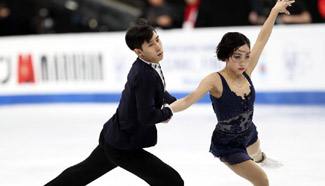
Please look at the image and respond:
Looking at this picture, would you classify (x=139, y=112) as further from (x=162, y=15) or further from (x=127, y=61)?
(x=162, y=15)

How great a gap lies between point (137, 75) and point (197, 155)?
2.59 m

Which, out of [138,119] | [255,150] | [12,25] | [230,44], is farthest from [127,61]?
[138,119]

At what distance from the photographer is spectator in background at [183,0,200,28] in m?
9.52

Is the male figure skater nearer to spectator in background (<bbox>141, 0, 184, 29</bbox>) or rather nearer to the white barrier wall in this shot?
the white barrier wall

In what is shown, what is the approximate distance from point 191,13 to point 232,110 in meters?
6.35

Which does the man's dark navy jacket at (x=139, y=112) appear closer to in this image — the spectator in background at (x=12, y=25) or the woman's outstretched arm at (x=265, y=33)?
the woman's outstretched arm at (x=265, y=33)

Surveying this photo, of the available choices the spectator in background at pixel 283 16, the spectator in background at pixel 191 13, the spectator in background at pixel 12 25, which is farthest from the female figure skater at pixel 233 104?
the spectator in background at pixel 12 25

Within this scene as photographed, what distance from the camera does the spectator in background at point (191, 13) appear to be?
31.2ft

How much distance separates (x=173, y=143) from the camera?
6.15 meters

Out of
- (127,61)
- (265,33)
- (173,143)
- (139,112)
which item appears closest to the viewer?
(139,112)

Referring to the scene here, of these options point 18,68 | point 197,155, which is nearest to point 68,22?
point 18,68

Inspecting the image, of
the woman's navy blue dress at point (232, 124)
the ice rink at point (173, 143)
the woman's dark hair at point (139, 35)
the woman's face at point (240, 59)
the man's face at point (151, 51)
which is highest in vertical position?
the woman's dark hair at point (139, 35)

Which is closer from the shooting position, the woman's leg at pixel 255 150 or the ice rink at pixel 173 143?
the woman's leg at pixel 255 150

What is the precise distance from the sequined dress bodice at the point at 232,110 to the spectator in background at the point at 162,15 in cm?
610
